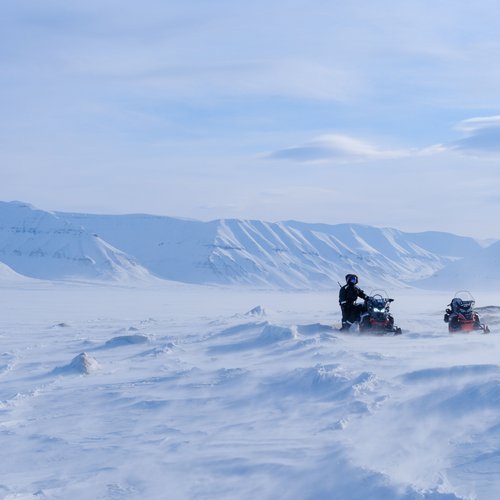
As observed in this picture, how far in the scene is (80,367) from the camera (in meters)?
14.9

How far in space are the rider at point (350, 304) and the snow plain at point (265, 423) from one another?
2233mm

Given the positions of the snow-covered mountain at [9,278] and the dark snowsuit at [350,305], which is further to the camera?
the snow-covered mountain at [9,278]

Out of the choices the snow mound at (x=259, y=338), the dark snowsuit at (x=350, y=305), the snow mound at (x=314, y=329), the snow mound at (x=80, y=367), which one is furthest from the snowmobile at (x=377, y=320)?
the snow mound at (x=80, y=367)

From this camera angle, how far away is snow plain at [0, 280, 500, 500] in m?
7.75

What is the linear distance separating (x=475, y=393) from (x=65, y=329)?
19661mm

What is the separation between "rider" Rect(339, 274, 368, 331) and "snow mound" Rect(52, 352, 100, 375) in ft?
21.9

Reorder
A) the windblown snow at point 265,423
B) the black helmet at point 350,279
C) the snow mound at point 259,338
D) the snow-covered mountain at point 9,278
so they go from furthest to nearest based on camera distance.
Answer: the snow-covered mountain at point 9,278 < the black helmet at point 350,279 < the snow mound at point 259,338 < the windblown snow at point 265,423

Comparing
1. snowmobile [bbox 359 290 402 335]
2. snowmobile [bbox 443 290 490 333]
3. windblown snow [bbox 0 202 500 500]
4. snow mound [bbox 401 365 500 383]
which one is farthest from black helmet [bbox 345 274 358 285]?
snow mound [bbox 401 365 500 383]

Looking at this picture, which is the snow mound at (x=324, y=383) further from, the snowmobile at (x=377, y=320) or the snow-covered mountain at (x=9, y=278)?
the snow-covered mountain at (x=9, y=278)

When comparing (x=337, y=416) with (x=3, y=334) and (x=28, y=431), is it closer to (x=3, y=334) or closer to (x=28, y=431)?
(x=28, y=431)

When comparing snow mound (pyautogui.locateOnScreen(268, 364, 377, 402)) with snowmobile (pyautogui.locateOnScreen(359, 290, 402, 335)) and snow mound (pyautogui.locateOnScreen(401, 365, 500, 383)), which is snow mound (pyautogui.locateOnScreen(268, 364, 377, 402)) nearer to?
snow mound (pyautogui.locateOnScreen(401, 365, 500, 383))

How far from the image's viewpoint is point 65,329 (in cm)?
2656

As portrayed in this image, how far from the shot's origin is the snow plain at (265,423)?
7746 mm

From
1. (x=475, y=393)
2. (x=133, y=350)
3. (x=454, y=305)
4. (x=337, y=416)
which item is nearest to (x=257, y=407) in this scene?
(x=337, y=416)
